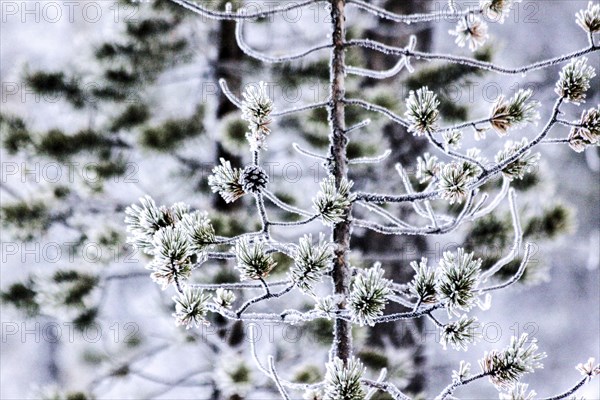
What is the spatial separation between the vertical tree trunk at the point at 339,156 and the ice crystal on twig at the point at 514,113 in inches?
16.6

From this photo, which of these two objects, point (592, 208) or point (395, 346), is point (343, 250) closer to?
point (395, 346)

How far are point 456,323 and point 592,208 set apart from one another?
689cm

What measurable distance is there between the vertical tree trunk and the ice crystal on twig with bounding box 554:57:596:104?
580 millimetres

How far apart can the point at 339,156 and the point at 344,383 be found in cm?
64

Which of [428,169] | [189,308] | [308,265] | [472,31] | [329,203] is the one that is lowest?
[189,308]

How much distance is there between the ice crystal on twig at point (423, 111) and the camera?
1333 mm

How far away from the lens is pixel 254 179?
1317mm

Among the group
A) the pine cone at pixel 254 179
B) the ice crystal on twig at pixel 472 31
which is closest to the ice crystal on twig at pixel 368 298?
the pine cone at pixel 254 179

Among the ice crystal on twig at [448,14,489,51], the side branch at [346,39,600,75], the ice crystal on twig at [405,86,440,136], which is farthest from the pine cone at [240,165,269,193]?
the ice crystal on twig at [448,14,489,51]

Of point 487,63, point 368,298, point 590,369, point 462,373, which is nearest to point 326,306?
point 368,298

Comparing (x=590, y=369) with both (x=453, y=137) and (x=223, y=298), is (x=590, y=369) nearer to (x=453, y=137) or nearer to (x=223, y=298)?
(x=453, y=137)

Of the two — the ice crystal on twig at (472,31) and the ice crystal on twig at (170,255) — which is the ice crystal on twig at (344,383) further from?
the ice crystal on twig at (472,31)

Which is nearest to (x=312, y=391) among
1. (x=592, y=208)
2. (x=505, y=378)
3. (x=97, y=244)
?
(x=505, y=378)

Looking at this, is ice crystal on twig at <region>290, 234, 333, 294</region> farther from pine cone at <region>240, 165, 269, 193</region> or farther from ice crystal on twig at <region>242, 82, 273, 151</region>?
ice crystal on twig at <region>242, 82, 273, 151</region>
